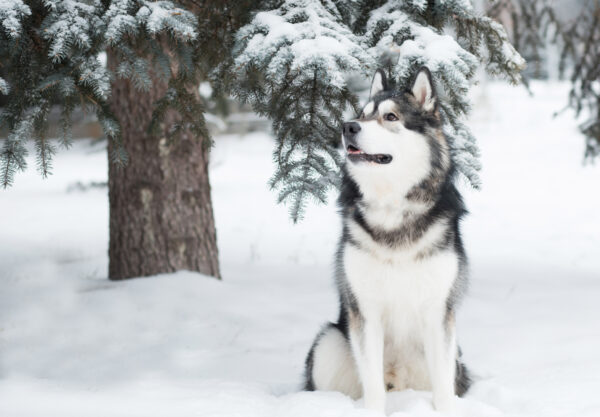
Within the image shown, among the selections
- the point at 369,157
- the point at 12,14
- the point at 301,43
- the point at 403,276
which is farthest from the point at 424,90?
the point at 12,14

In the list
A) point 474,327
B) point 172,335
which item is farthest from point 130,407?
point 474,327

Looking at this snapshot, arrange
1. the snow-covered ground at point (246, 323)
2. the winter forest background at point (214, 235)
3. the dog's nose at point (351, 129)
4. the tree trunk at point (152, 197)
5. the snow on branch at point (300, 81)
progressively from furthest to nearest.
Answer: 1. the tree trunk at point (152, 197)
2. the snow-covered ground at point (246, 323)
3. the winter forest background at point (214, 235)
4. the snow on branch at point (300, 81)
5. the dog's nose at point (351, 129)

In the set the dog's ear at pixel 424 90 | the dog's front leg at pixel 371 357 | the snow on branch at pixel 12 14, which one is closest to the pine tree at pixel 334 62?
the dog's ear at pixel 424 90

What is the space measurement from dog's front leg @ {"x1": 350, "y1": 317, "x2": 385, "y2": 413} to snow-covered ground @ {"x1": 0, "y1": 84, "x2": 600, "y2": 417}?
0.13m

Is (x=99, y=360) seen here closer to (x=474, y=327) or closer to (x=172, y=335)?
(x=172, y=335)

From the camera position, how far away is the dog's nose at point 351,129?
2.77 m

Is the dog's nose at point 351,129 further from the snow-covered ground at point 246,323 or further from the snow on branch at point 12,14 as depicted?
the snow on branch at point 12,14

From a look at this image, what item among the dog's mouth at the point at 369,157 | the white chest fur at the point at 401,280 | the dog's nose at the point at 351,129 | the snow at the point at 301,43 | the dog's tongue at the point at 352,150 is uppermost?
the snow at the point at 301,43

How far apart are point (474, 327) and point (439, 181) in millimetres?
2358

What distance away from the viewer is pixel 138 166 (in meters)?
5.18

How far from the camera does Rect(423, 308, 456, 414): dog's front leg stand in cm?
297

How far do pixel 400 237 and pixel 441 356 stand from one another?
0.66 meters

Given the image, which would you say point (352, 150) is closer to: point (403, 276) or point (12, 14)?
point (403, 276)

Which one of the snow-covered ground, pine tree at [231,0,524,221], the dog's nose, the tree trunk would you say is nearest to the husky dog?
the dog's nose
